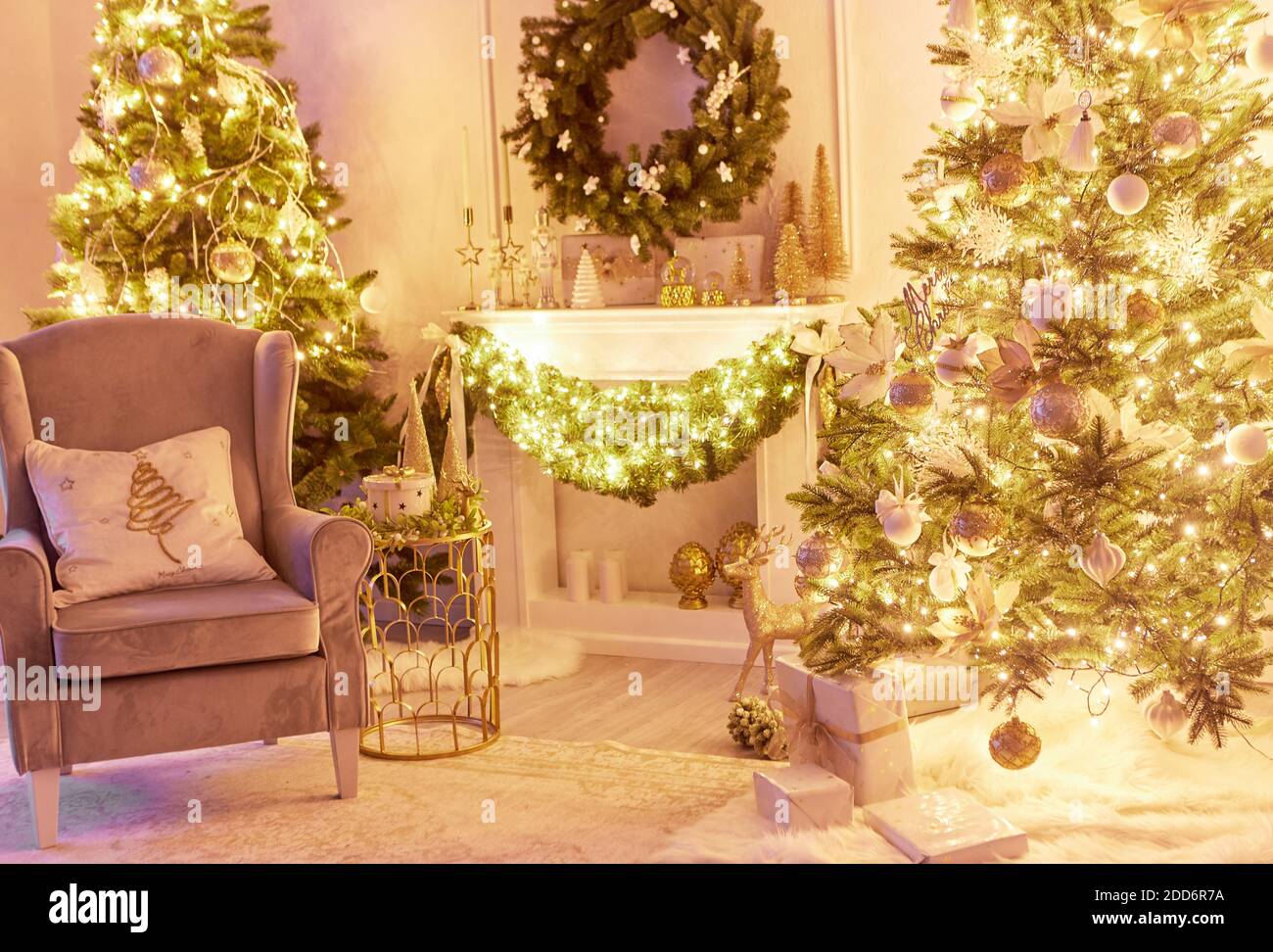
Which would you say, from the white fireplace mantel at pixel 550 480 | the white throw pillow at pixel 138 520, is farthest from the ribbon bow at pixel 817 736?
the white throw pillow at pixel 138 520

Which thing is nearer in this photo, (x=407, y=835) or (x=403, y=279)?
(x=407, y=835)

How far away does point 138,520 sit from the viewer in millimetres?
3463

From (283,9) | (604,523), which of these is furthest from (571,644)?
(283,9)

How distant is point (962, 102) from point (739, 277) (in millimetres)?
1496

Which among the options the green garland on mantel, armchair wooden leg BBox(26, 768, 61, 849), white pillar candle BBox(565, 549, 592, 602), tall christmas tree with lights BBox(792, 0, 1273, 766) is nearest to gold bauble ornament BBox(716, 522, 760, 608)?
the green garland on mantel

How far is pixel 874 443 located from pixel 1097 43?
976 mm

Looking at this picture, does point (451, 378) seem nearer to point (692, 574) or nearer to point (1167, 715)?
point (692, 574)

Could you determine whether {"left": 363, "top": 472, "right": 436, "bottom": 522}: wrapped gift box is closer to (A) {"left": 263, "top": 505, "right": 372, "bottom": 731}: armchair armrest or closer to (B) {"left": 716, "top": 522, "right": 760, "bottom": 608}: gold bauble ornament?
(A) {"left": 263, "top": 505, "right": 372, "bottom": 731}: armchair armrest

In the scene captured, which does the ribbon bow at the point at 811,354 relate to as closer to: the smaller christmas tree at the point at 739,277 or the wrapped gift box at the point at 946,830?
the smaller christmas tree at the point at 739,277

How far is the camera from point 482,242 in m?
4.95

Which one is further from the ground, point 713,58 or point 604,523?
point 713,58
